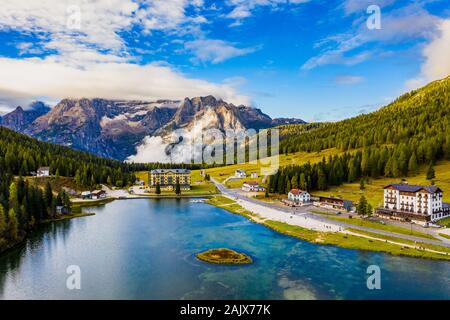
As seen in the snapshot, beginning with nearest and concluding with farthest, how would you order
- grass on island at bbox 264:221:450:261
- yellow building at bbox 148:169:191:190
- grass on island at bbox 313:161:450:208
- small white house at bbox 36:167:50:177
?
1. grass on island at bbox 264:221:450:261
2. grass on island at bbox 313:161:450:208
3. small white house at bbox 36:167:50:177
4. yellow building at bbox 148:169:191:190

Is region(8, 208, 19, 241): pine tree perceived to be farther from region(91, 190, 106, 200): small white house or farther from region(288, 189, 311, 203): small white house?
region(288, 189, 311, 203): small white house

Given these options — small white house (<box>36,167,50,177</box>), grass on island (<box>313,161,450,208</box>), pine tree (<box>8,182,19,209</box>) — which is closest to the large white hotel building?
grass on island (<box>313,161,450,208</box>)

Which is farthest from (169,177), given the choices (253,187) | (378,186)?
(378,186)

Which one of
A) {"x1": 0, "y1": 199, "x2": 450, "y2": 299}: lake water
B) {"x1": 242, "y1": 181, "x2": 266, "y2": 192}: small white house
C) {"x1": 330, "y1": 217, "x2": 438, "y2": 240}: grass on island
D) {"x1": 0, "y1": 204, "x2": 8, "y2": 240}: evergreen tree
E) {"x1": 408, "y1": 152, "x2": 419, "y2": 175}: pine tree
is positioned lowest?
{"x1": 0, "y1": 199, "x2": 450, "y2": 299}: lake water

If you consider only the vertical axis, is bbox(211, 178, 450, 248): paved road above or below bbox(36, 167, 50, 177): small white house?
below
